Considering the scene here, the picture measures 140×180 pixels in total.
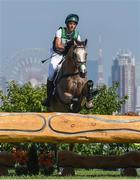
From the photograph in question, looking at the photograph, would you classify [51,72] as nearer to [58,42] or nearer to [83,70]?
[58,42]

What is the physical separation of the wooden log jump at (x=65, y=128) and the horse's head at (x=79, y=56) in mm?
1629

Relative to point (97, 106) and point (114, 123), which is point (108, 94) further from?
point (114, 123)

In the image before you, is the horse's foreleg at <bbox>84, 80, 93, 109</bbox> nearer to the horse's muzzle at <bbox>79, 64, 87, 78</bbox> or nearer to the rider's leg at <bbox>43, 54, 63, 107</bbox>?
the horse's muzzle at <bbox>79, 64, 87, 78</bbox>

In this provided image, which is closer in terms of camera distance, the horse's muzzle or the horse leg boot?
the horse's muzzle

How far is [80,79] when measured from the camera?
1309cm

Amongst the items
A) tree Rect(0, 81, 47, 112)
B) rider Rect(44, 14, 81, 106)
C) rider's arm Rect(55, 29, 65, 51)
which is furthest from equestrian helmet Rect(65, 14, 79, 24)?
tree Rect(0, 81, 47, 112)

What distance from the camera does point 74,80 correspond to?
1311cm

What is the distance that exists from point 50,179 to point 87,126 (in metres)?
1.08

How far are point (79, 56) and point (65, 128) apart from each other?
6.49 ft

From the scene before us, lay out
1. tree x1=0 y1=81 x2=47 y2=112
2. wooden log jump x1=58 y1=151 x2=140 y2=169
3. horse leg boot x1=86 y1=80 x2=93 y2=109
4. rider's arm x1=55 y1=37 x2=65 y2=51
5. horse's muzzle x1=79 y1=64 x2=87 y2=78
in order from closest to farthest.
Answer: horse's muzzle x1=79 y1=64 x2=87 y2=78 < horse leg boot x1=86 y1=80 x2=93 y2=109 < wooden log jump x1=58 y1=151 x2=140 y2=169 < rider's arm x1=55 y1=37 x2=65 y2=51 < tree x1=0 y1=81 x2=47 y2=112

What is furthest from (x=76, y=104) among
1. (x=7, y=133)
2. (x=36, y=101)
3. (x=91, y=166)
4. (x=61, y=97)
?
(x=36, y=101)

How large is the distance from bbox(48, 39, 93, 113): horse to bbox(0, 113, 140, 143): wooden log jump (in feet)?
5.43

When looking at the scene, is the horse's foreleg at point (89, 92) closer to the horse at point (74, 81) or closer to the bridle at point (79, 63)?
the horse at point (74, 81)

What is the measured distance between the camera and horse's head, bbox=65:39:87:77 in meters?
12.9
